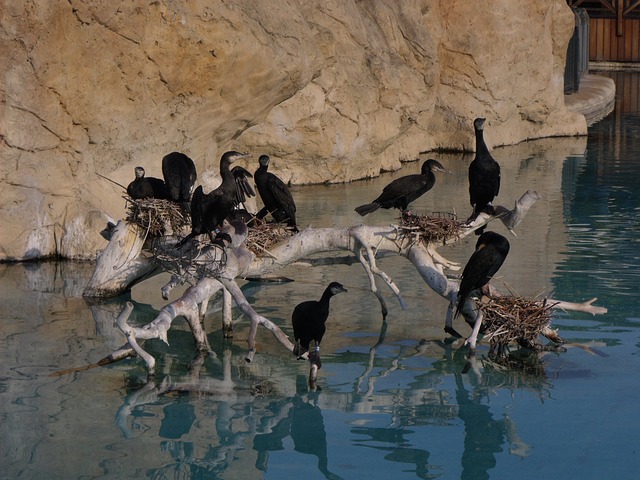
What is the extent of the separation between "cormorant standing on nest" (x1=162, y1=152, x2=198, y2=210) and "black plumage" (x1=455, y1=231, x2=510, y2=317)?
2.79m

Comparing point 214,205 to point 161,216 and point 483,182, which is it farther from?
point 483,182

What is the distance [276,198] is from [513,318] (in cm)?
299

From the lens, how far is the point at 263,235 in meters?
10.6

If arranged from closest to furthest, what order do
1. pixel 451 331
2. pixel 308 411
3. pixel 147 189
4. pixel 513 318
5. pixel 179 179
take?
1. pixel 308 411
2. pixel 513 318
3. pixel 451 331
4. pixel 179 179
5. pixel 147 189

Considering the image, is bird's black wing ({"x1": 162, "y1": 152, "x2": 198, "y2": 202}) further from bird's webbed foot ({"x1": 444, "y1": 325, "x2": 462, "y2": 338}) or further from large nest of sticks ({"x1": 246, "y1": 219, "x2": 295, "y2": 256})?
bird's webbed foot ({"x1": 444, "y1": 325, "x2": 462, "y2": 338})

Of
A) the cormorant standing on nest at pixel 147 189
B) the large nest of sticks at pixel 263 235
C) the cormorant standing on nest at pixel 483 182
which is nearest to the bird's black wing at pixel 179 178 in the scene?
the cormorant standing on nest at pixel 147 189

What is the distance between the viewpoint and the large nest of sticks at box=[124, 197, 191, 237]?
10789mm

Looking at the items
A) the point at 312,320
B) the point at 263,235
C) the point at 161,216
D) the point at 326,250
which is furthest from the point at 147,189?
the point at 312,320

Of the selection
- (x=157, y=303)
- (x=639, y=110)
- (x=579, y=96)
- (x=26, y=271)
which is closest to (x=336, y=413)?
(x=157, y=303)

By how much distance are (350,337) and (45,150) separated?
4.73 m

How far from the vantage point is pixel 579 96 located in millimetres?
29531

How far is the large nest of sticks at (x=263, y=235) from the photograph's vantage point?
411 inches

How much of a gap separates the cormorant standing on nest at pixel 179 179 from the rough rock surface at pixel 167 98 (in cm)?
117

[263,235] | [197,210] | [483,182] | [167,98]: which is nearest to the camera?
[197,210]
